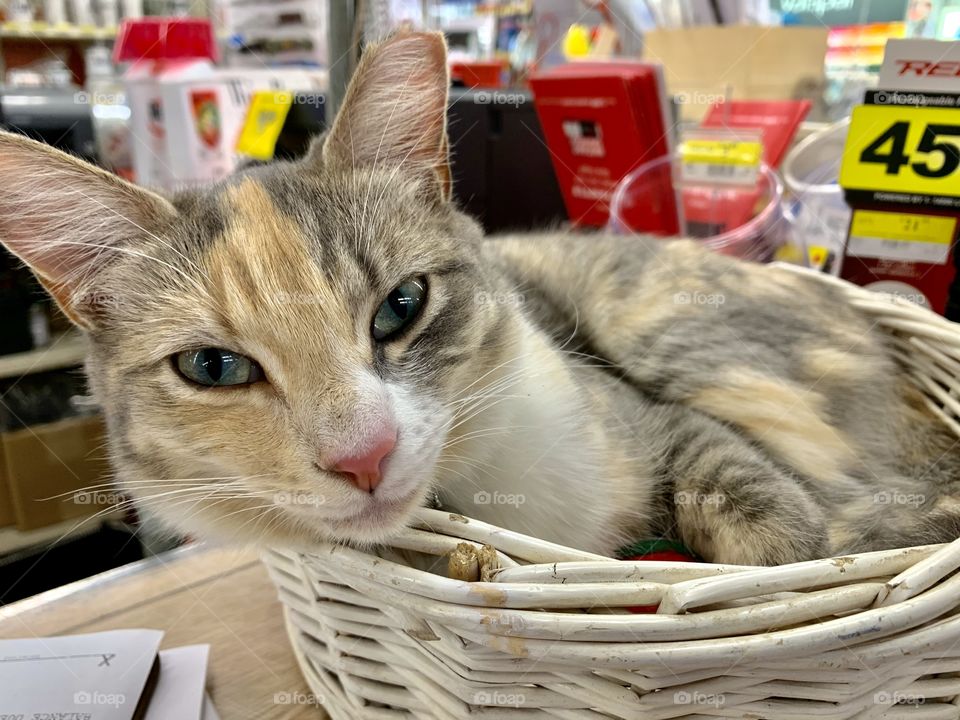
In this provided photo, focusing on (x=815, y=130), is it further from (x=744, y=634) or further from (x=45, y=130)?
(x=45, y=130)

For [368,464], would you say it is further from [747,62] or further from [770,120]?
[747,62]

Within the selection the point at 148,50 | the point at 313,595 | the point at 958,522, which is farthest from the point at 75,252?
the point at 148,50

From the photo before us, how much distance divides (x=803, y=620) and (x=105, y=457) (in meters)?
0.82

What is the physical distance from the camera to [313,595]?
0.81 metres

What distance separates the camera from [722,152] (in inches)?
65.1

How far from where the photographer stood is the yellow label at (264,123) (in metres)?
1.75
